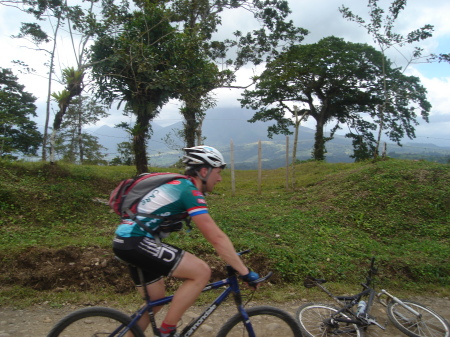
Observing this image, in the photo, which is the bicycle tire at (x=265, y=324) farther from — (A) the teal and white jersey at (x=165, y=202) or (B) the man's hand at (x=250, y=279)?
(A) the teal and white jersey at (x=165, y=202)

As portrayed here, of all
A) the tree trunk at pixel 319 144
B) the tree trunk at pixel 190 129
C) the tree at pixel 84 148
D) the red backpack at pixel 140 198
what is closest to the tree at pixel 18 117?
the tree at pixel 84 148

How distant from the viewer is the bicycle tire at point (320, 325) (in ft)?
13.0

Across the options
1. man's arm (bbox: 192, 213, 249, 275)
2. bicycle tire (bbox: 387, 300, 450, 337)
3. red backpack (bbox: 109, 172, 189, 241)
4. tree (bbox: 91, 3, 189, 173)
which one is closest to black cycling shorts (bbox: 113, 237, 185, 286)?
red backpack (bbox: 109, 172, 189, 241)

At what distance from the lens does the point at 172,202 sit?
101 inches

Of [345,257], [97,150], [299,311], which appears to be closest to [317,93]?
[97,150]

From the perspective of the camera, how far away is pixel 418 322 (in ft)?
14.1

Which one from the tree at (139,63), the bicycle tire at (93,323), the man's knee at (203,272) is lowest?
the bicycle tire at (93,323)

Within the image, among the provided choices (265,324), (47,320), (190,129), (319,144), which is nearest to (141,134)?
(190,129)

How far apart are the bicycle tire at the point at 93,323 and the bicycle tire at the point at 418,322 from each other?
3.52 m

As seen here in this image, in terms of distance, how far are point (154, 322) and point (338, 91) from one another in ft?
88.1

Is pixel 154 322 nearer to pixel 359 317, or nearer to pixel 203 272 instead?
pixel 203 272

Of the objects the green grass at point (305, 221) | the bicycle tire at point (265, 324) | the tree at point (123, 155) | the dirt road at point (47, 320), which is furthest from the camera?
the tree at point (123, 155)

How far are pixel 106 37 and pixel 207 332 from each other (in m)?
10.7

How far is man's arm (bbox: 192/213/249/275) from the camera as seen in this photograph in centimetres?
251
